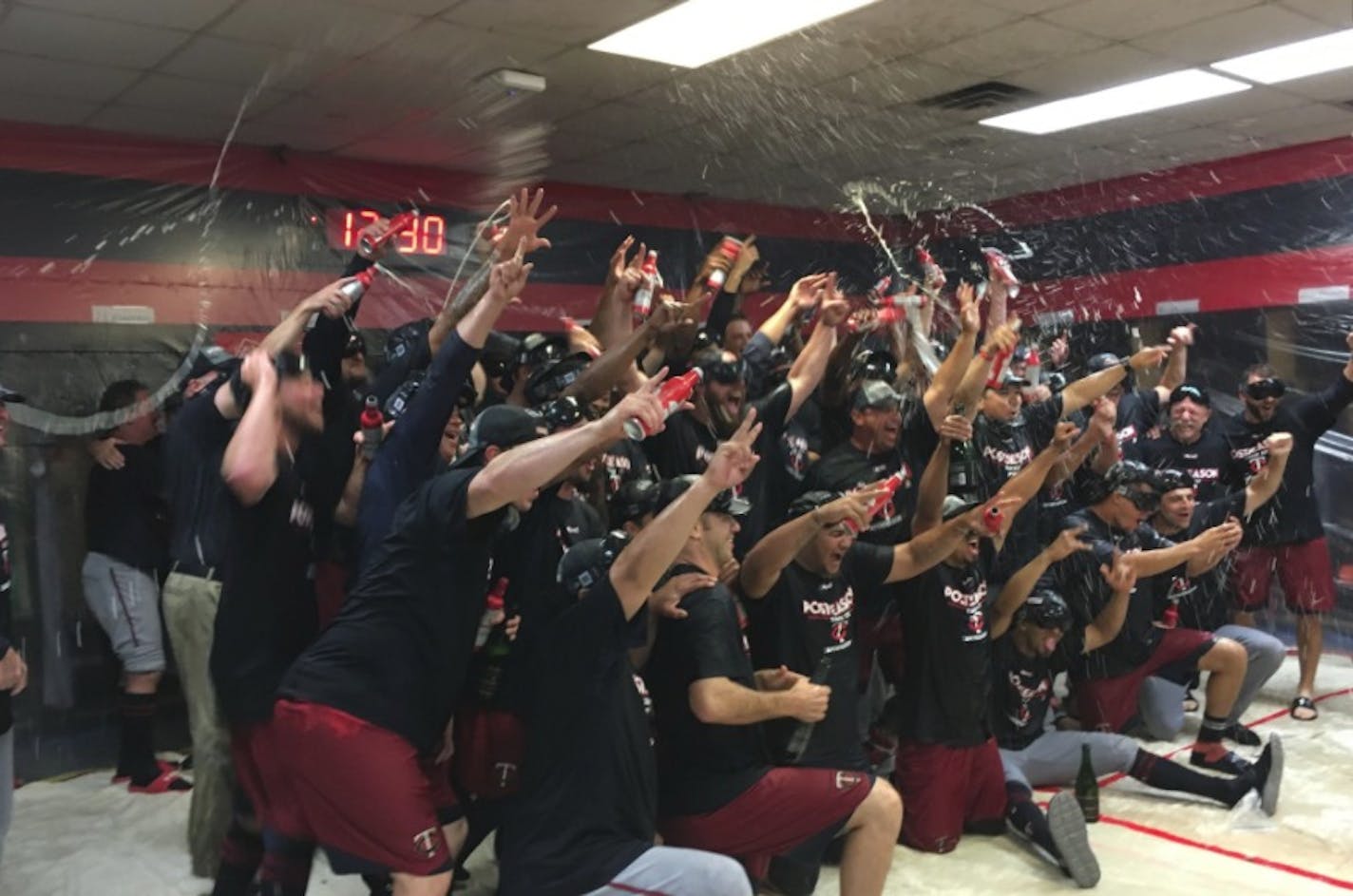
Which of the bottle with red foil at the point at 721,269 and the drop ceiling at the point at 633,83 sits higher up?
the drop ceiling at the point at 633,83

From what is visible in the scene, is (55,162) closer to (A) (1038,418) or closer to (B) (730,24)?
(B) (730,24)

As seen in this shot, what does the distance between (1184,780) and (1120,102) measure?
3.49 metres

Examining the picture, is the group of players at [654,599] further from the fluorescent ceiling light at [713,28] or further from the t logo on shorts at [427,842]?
the fluorescent ceiling light at [713,28]

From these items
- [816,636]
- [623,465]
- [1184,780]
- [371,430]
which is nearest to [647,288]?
[623,465]

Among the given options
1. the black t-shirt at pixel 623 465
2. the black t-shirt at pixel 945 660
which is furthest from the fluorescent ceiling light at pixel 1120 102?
the black t-shirt at pixel 623 465

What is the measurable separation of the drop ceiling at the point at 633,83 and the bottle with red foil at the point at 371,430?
1736 mm

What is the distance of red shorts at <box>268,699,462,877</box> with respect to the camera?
2.38 m

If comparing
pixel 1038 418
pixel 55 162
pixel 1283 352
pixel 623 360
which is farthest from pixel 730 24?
pixel 1283 352

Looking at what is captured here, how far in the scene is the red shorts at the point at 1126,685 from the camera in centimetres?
480

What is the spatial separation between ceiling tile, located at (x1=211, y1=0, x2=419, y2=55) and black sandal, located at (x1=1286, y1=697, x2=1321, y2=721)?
204 inches

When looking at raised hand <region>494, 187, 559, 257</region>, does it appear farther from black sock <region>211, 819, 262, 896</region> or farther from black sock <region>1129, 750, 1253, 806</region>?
black sock <region>1129, 750, 1253, 806</region>

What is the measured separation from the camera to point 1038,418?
523 cm

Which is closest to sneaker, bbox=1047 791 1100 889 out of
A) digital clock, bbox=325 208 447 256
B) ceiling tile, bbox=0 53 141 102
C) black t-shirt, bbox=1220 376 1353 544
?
black t-shirt, bbox=1220 376 1353 544

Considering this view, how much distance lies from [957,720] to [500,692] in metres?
1.70
